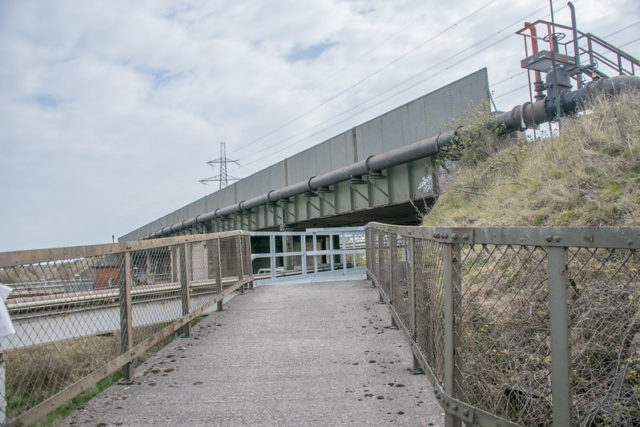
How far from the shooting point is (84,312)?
4.61m

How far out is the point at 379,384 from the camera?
14.9 ft

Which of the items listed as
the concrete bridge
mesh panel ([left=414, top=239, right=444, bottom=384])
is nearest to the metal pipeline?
the concrete bridge

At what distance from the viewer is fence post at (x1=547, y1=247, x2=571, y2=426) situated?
208 cm

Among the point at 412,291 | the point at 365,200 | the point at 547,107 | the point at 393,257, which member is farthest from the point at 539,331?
the point at 365,200

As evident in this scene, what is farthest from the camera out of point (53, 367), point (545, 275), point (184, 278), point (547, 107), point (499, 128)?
point (499, 128)

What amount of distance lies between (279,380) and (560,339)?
324 cm

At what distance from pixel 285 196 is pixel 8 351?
23.9m

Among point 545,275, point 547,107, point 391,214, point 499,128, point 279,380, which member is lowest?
point 279,380

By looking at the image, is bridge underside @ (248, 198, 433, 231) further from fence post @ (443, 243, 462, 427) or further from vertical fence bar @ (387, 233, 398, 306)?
fence post @ (443, 243, 462, 427)

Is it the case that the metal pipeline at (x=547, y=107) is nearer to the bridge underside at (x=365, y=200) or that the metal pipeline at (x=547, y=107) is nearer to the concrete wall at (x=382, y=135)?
the concrete wall at (x=382, y=135)

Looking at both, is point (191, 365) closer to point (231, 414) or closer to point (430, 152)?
point (231, 414)

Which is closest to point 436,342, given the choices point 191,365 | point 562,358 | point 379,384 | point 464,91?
point 379,384

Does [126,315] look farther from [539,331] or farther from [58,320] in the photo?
[539,331]

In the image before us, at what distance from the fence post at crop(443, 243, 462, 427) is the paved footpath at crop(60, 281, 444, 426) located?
72 cm
